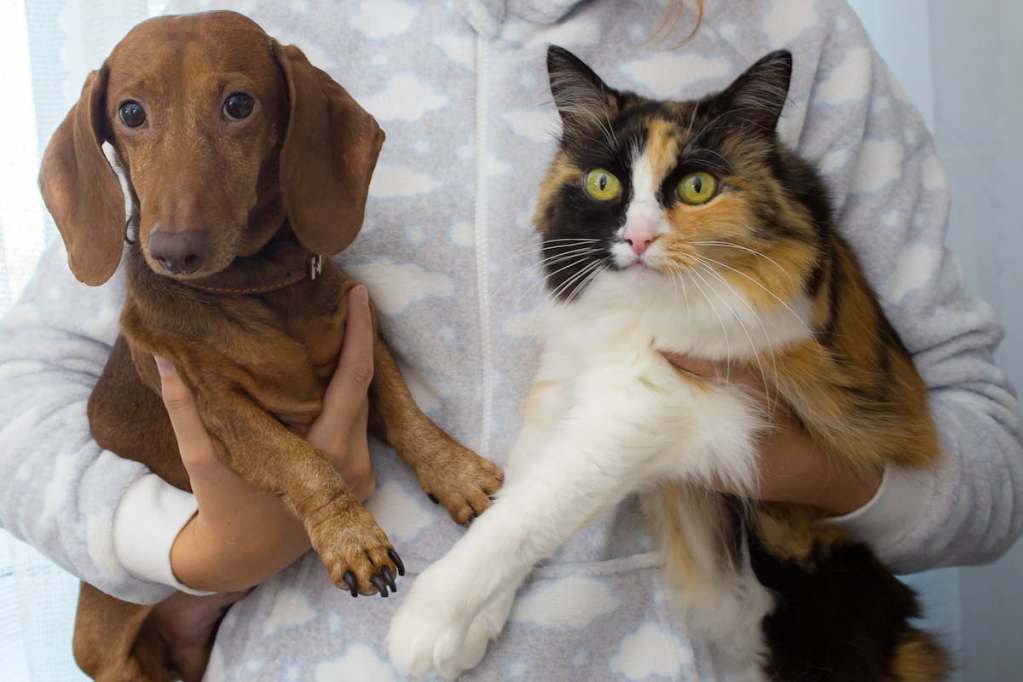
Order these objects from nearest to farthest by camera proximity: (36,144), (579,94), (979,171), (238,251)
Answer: (238,251), (579,94), (36,144), (979,171)

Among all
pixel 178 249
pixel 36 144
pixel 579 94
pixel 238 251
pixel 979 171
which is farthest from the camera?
pixel 979 171

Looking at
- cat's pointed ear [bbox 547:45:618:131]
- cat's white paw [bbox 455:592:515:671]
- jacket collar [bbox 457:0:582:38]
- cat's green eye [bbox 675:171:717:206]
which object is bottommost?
cat's white paw [bbox 455:592:515:671]

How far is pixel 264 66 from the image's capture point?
2.99 ft

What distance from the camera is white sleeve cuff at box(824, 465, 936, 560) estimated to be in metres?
1.08

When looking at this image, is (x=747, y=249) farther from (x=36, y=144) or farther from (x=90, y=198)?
(x=36, y=144)

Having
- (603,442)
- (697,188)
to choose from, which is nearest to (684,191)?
(697,188)

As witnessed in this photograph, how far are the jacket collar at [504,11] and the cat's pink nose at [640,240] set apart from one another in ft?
1.18

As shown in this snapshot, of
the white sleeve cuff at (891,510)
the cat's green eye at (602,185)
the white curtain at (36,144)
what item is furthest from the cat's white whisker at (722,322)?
the white curtain at (36,144)

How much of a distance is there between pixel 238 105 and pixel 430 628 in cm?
57

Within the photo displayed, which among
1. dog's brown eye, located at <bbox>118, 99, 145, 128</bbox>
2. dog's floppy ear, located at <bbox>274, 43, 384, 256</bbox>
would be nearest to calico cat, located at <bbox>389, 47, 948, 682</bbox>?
dog's floppy ear, located at <bbox>274, 43, 384, 256</bbox>

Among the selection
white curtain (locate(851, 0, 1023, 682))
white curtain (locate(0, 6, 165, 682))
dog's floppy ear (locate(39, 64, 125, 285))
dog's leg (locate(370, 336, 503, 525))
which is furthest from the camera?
white curtain (locate(851, 0, 1023, 682))

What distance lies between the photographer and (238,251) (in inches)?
35.7

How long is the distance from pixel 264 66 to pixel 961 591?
1714 mm

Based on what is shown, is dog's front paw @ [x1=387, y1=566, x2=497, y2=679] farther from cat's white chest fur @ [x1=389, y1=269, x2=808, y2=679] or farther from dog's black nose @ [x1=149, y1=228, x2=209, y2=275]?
dog's black nose @ [x1=149, y1=228, x2=209, y2=275]
